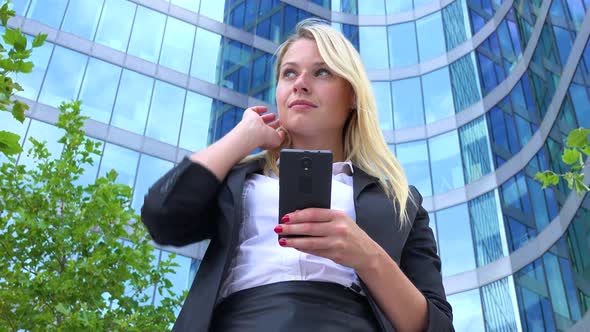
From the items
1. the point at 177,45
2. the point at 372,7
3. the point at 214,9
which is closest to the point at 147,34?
the point at 177,45

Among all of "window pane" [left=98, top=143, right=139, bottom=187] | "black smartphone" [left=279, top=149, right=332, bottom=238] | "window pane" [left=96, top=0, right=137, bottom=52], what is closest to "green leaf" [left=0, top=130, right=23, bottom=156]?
"black smartphone" [left=279, top=149, right=332, bottom=238]

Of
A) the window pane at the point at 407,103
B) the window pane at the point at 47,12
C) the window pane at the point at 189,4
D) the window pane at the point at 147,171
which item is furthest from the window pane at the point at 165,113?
the window pane at the point at 407,103

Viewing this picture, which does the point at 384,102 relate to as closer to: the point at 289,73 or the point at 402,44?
the point at 402,44

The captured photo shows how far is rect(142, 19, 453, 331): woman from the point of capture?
1.55 m

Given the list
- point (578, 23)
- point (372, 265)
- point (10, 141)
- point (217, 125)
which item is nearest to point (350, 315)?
point (372, 265)

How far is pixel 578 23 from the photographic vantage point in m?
17.6

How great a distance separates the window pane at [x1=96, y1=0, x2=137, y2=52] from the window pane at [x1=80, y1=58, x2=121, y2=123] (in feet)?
3.13

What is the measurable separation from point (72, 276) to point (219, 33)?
61.1 ft

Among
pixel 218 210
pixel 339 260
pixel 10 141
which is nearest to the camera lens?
pixel 339 260

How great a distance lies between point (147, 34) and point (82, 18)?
2.49 meters

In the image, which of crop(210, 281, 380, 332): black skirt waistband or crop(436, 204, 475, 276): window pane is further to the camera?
crop(436, 204, 475, 276): window pane

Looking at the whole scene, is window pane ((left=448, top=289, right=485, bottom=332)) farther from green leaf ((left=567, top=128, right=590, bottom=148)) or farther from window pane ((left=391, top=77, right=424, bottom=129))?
green leaf ((left=567, top=128, right=590, bottom=148))

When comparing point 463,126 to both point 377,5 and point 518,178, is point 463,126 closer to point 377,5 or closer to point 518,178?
point 518,178

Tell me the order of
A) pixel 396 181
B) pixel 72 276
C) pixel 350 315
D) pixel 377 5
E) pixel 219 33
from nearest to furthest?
pixel 350 315
pixel 396 181
pixel 72 276
pixel 219 33
pixel 377 5
